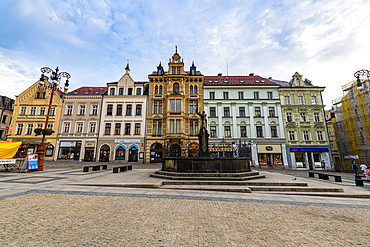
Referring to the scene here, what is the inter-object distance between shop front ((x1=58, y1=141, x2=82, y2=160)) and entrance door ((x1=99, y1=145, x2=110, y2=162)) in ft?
13.9

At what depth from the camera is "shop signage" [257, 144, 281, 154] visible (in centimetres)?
2844

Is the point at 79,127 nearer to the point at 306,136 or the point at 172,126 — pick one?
the point at 172,126

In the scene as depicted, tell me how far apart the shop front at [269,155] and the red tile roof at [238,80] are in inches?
510

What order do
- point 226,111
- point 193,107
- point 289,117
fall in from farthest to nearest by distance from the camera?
point 193,107 → point 226,111 → point 289,117

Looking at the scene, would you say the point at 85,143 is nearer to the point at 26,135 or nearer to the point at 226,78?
the point at 26,135

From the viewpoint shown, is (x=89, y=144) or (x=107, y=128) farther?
(x=107, y=128)

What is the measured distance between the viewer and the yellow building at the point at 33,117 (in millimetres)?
30234

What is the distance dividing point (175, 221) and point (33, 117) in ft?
132

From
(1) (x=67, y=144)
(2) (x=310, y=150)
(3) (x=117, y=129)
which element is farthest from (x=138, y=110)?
(2) (x=310, y=150)

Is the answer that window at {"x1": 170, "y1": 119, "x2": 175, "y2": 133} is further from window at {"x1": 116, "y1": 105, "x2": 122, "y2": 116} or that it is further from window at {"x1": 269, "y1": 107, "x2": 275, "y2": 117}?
window at {"x1": 269, "y1": 107, "x2": 275, "y2": 117}

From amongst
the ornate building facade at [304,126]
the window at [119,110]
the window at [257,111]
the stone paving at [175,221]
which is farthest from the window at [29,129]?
the ornate building facade at [304,126]

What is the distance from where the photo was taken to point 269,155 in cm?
2859

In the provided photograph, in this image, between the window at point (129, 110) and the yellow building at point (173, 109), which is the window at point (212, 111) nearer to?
the yellow building at point (173, 109)

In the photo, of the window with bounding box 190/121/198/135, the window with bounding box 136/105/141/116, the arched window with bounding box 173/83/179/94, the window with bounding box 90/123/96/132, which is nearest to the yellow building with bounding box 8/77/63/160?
the window with bounding box 90/123/96/132
